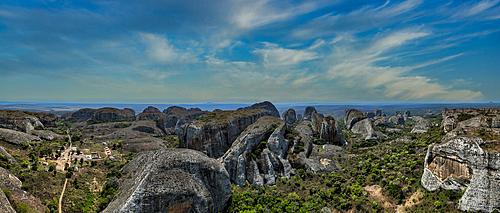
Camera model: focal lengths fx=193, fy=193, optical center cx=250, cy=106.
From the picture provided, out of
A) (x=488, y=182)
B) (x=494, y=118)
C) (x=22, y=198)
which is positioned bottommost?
(x=22, y=198)

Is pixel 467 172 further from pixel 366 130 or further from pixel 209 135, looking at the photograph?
pixel 366 130

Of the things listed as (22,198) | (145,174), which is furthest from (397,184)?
(22,198)

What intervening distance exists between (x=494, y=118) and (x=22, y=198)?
89.1 m

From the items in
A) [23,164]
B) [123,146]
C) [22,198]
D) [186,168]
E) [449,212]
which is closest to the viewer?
[22,198]

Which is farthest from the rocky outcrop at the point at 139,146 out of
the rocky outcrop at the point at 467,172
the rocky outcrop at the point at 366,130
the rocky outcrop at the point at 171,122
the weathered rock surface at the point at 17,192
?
the rocky outcrop at the point at 366,130

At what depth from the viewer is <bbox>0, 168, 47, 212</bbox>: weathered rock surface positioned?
25.8 meters

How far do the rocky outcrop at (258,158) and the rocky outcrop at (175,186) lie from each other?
9321 mm

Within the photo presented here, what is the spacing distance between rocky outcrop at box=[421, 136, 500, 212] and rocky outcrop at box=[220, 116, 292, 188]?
26.7 meters

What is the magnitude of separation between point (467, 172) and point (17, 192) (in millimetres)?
64233

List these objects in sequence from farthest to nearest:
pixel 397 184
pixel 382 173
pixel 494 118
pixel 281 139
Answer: pixel 281 139 → pixel 494 118 → pixel 382 173 → pixel 397 184

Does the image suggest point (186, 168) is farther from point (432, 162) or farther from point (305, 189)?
point (432, 162)

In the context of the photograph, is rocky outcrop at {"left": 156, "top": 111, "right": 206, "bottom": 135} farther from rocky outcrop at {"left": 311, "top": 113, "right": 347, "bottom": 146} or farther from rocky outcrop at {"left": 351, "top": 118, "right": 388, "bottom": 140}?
rocky outcrop at {"left": 351, "top": 118, "right": 388, "bottom": 140}

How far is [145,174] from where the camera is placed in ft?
88.9

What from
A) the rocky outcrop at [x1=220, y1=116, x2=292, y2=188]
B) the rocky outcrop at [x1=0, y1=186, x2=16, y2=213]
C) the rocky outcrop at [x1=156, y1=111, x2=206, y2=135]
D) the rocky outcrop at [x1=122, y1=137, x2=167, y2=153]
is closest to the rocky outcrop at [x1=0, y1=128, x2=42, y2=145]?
the rocky outcrop at [x1=122, y1=137, x2=167, y2=153]
